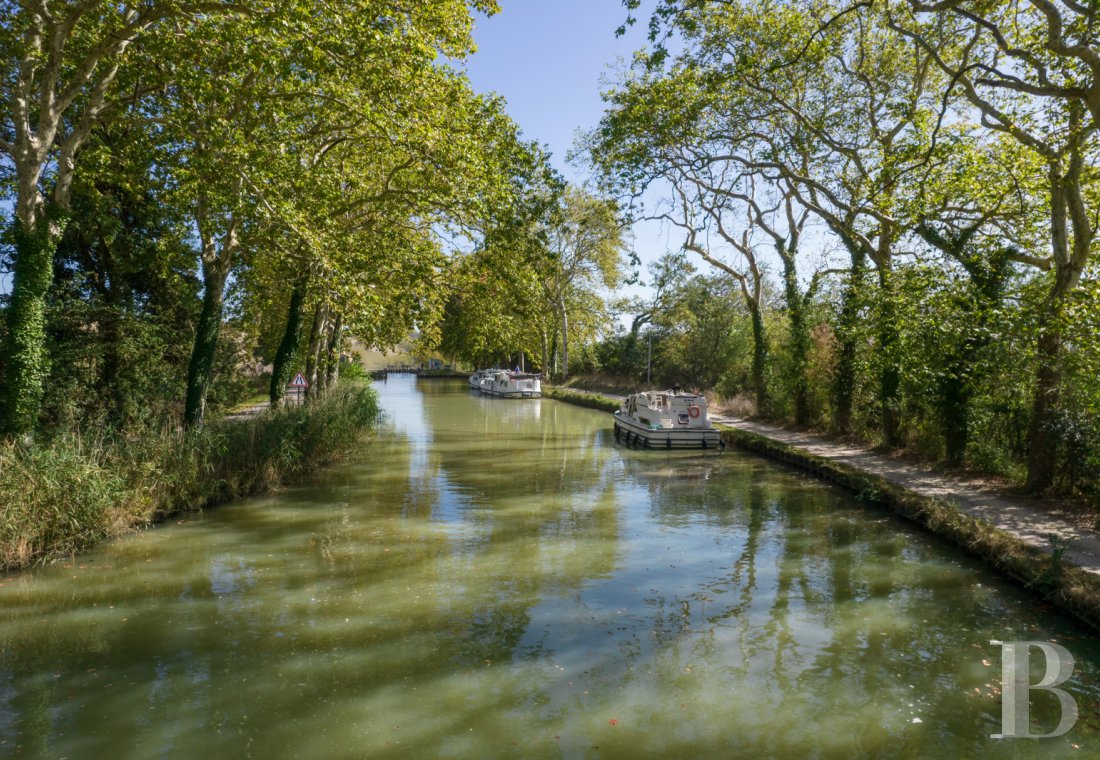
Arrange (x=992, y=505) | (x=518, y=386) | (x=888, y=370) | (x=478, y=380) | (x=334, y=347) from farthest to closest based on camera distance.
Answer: (x=478, y=380)
(x=518, y=386)
(x=334, y=347)
(x=888, y=370)
(x=992, y=505)

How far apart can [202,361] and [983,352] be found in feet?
52.2

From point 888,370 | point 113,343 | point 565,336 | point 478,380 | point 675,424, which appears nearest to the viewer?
point 113,343

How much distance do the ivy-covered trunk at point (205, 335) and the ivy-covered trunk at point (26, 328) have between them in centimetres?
402

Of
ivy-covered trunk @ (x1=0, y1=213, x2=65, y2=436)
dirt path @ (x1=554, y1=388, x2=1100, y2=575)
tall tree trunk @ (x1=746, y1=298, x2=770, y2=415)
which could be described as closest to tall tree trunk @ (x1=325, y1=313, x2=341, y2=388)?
ivy-covered trunk @ (x1=0, y1=213, x2=65, y2=436)

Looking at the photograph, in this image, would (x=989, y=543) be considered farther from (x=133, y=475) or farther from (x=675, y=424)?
(x=133, y=475)

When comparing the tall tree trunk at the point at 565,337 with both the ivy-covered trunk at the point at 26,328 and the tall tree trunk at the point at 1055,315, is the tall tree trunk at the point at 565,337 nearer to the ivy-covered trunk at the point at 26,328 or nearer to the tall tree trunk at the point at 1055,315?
the tall tree trunk at the point at 1055,315

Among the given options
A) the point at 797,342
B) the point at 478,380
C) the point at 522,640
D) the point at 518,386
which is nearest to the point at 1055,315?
the point at 522,640

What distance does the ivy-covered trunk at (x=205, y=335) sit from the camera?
14.9 metres

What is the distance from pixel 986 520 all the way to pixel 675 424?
11884 mm

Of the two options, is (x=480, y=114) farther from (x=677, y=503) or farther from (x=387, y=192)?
(x=677, y=503)

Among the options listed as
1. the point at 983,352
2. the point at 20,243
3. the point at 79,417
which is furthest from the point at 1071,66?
the point at 79,417

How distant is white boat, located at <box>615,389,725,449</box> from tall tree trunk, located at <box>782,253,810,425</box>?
3440mm

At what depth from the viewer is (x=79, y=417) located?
1562 centimetres

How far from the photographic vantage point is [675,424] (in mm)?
22250
